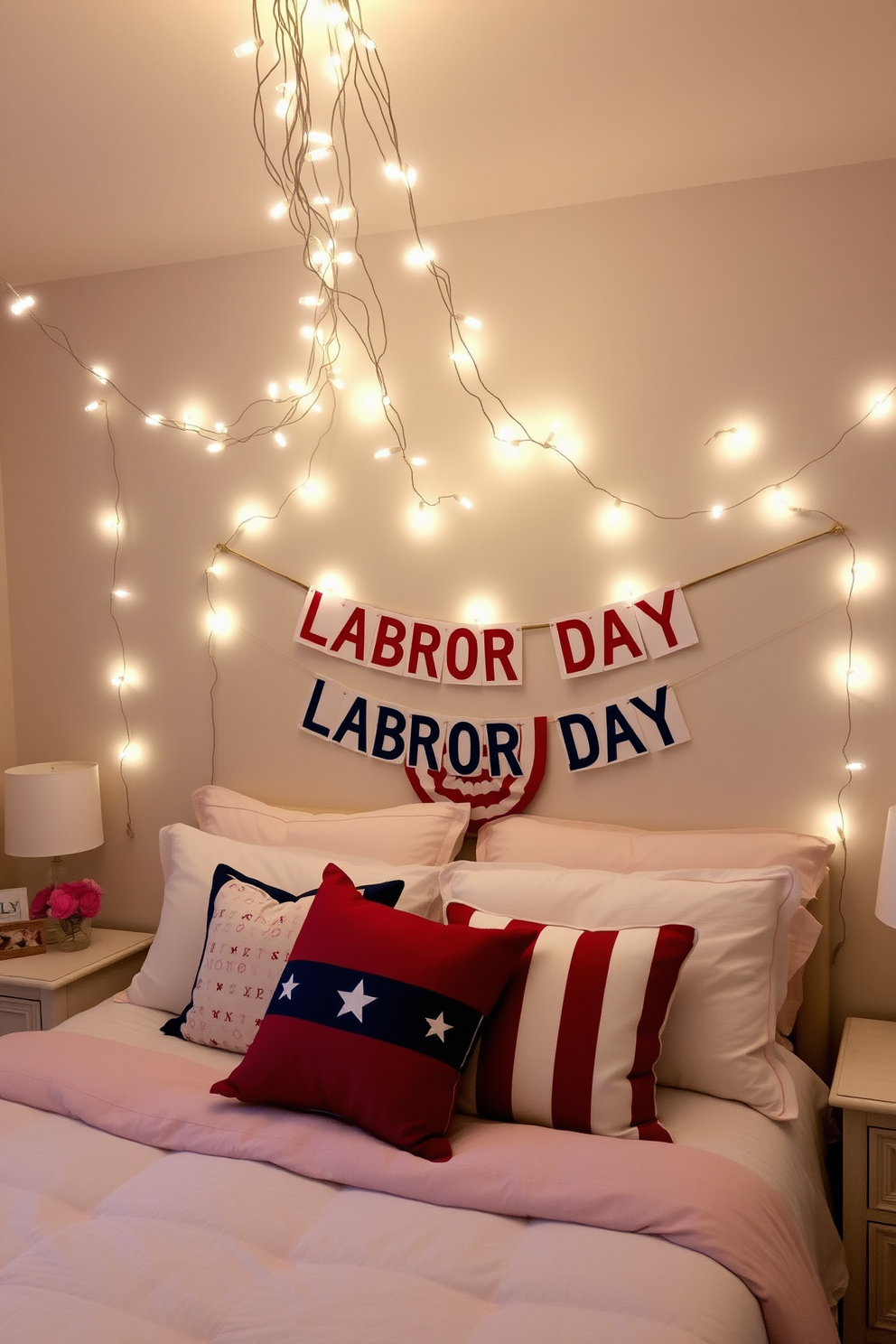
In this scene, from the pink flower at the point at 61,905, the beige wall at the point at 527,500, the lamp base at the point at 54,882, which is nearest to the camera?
the beige wall at the point at 527,500

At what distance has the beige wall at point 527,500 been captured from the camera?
7.27ft

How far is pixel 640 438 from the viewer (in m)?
2.37

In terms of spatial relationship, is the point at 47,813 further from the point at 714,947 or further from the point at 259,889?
the point at 714,947

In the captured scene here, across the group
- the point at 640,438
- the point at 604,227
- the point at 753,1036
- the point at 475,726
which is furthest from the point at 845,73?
the point at 753,1036

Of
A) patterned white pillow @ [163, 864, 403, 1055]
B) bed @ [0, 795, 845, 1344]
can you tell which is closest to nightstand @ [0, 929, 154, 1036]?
patterned white pillow @ [163, 864, 403, 1055]

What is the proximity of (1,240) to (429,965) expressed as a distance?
2.26 m

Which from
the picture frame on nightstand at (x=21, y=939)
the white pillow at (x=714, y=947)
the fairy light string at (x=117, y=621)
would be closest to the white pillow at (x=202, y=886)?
the white pillow at (x=714, y=947)

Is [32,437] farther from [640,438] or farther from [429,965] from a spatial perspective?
[429,965]

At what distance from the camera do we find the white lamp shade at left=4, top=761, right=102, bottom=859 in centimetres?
266

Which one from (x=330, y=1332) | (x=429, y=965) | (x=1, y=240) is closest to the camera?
(x=330, y=1332)

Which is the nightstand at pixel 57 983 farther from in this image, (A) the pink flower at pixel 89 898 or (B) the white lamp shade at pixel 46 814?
(B) the white lamp shade at pixel 46 814

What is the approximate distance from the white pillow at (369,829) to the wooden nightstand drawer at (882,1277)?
1.16m

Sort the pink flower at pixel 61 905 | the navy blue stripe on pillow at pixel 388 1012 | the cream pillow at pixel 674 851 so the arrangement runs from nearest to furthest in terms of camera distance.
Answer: the navy blue stripe on pillow at pixel 388 1012, the cream pillow at pixel 674 851, the pink flower at pixel 61 905

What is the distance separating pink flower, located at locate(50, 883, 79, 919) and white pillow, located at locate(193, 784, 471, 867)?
17.1 inches
